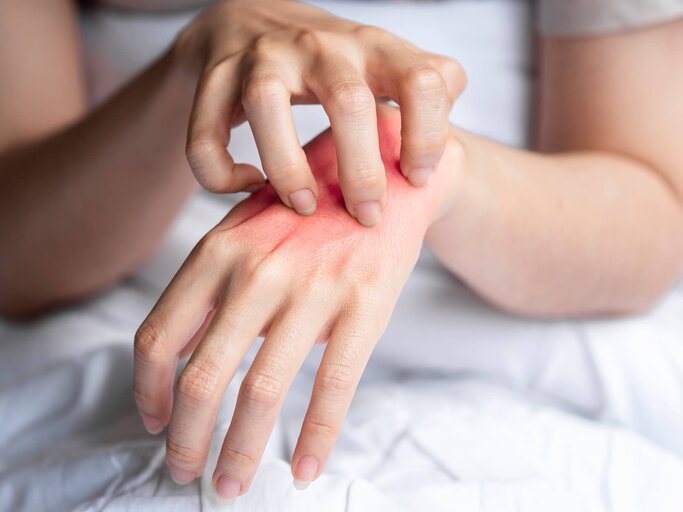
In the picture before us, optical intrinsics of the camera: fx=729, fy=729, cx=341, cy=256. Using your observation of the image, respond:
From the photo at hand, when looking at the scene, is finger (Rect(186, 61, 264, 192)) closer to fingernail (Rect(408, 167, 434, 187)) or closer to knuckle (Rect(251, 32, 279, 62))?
knuckle (Rect(251, 32, 279, 62))

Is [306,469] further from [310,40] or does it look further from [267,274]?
[310,40]

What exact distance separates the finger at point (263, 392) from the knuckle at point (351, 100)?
0.13 metres

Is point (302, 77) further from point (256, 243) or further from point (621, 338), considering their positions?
point (621, 338)

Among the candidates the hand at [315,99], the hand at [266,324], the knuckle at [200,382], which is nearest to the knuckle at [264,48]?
the hand at [315,99]

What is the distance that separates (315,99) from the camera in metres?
0.52

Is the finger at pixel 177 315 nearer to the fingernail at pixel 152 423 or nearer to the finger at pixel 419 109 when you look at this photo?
the fingernail at pixel 152 423

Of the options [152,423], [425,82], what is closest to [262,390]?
[152,423]

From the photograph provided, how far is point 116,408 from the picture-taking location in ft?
2.13

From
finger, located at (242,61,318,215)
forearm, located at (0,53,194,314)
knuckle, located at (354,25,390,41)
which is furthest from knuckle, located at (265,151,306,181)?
forearm, located at (0,53,194,314)

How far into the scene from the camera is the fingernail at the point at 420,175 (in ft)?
1.64

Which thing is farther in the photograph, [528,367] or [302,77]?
[528,367]

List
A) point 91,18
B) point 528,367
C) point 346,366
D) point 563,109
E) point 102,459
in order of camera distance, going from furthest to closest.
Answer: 1. point 91,18
2. point 563,109
3. point 528,367
4. point 102,459
5. point 346,366

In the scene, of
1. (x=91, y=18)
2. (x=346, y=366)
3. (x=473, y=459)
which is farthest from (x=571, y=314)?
(x=91, y=18)

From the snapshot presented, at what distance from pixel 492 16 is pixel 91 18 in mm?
524
